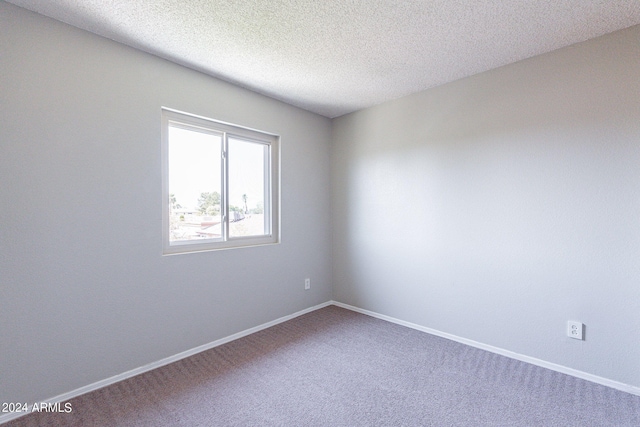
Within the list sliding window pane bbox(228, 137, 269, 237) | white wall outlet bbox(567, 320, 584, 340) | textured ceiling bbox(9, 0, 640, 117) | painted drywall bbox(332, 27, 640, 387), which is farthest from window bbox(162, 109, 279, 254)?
white wall outlet bbox(567, 320, 584, 340)

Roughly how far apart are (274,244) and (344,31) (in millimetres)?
2116

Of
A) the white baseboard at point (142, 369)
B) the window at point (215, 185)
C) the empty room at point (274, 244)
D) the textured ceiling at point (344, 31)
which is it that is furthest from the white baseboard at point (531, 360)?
the textured ceiling at point (344, 31)

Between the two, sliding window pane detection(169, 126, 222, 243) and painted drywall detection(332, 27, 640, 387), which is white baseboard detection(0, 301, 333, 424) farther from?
painted drywall detection(332, 27, 640, 387)

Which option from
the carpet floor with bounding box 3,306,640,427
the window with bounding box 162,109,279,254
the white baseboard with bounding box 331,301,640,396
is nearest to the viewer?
the carpet floor with bounding box 3,306,640,427

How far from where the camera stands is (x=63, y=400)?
6.36 feet

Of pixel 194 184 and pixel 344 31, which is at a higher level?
pixel 344 31

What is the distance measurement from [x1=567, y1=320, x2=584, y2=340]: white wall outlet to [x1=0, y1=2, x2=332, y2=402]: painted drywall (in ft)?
9.08

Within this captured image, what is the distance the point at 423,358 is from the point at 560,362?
3.25 feet

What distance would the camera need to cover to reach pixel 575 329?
222 centimetres

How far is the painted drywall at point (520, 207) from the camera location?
81.9 inches

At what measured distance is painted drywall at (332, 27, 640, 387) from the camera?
2.08 metres

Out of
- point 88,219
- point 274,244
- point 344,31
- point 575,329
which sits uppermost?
point 344,31

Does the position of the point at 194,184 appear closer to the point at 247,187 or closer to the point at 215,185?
the point at 215,185

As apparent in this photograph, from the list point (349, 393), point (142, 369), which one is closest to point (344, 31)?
point (349, 393)
